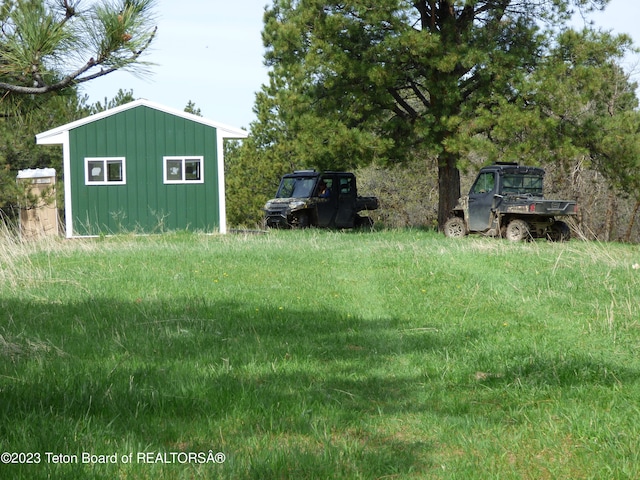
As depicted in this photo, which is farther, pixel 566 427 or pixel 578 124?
pixel 578 124

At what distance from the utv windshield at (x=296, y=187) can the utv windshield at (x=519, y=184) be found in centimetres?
735

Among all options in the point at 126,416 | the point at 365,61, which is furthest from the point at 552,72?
the point at 126,416

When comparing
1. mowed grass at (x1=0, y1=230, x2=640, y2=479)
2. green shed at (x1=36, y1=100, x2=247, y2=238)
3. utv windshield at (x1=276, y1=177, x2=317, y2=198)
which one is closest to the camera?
mowed grass at (x1=0, y1=230, x2=640, y2=479)

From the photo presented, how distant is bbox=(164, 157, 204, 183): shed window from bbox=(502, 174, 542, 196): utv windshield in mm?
9507

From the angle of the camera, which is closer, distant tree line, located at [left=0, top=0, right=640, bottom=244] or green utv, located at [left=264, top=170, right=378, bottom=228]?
distant tree line, located at [left=0, top=0, right=640, bottom=244]

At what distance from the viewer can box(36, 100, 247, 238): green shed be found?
2398 cm

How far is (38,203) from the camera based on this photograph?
2806cm

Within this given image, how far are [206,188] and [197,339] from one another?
17.9 m

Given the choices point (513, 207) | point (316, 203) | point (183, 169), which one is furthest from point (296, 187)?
point (513, 207)

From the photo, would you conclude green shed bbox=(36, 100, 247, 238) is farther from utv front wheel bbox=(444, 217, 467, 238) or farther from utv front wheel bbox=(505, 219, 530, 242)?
utv front wheel bbox=(505, 219, 530, 242)

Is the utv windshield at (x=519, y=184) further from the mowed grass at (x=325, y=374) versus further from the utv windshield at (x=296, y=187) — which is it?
the mowed grass at (x=325, y=374)

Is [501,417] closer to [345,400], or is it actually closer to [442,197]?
[345,400]

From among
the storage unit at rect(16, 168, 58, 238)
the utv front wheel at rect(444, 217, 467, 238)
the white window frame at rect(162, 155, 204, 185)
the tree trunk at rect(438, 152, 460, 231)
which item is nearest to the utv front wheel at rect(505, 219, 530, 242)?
the utv front wheel at rect(444, 217, 467, 238)

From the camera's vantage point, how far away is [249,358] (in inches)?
244
